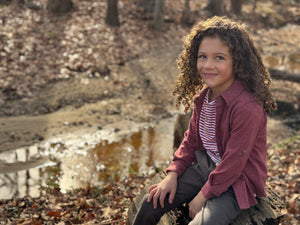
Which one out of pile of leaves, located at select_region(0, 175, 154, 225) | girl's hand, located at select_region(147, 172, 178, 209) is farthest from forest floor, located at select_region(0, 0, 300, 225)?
girl's hand, located at select_region(147, 172, 178, 209)

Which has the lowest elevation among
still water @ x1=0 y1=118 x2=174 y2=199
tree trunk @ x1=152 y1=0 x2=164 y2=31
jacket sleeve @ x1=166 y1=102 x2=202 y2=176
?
still water @ x1=0 y1=118 x2=174 y2=199

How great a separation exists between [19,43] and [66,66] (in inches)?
57.9

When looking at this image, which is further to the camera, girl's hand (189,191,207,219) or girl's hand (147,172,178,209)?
girl's hand (147,172,178,209)

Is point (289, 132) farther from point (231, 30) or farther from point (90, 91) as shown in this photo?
point (231, 30)

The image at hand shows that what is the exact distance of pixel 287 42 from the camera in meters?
12.3

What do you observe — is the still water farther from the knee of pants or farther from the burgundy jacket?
the burgundy jacket

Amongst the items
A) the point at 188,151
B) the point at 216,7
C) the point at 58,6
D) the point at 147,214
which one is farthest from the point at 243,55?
the point at 216,7

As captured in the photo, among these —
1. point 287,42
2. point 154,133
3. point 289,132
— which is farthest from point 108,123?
point 287,42

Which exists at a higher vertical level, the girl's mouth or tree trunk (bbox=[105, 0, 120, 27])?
tree trunk (bbox=[105, 0, 120, 27])

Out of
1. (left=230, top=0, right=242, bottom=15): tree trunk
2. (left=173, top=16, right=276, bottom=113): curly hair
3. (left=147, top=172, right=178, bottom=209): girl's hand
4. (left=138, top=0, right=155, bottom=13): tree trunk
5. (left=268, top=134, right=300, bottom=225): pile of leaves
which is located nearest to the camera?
(left=173, top=16, right=276, bottom=113): curly hair

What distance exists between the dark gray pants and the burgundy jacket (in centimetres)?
6

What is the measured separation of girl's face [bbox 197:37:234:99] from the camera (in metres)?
2.46

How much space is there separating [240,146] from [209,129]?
37cm

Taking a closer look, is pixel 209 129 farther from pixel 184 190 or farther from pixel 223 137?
pixel 184 190
